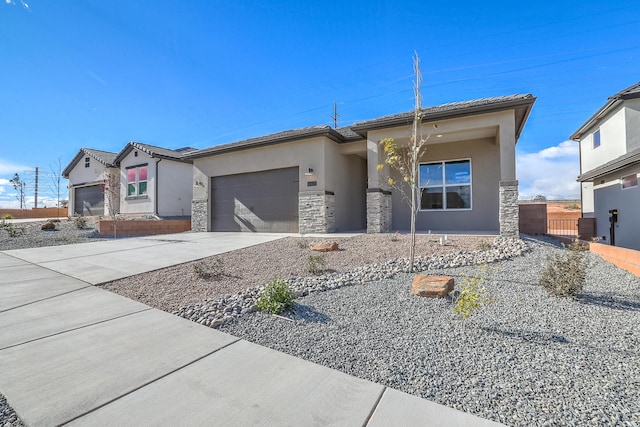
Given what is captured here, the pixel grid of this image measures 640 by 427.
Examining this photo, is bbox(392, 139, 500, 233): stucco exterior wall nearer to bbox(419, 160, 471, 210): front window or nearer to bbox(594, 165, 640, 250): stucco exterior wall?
bbox(419, 160, 471, 210): front window

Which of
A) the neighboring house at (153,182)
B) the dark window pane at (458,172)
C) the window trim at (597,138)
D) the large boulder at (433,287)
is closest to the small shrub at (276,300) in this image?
the large boulder at (433,287)

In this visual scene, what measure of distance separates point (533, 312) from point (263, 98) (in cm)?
1638

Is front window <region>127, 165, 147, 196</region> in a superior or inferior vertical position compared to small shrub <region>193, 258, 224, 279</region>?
superior

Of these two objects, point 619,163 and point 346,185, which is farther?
point 346,185

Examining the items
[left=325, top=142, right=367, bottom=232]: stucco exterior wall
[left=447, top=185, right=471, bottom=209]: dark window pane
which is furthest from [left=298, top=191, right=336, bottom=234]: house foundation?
[left=447, top=185, right=471, bottom=209]: dark window pane

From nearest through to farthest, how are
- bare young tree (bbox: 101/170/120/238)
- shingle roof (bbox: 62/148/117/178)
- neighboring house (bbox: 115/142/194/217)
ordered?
neighboring house (bbox: 115/142/194/217) < bare young tree (bbox: 101/170/120/238) < shingle roof (bbox: 62/148/117/178)

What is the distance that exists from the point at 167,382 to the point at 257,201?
10889 millimetres

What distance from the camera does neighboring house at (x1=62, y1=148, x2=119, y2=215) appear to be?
20.2m

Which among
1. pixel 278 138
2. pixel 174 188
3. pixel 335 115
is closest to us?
pixel 278 138

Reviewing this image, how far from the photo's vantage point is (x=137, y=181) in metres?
18.2

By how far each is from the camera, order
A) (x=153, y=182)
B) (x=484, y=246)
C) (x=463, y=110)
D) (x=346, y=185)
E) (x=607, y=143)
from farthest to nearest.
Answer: (x=153, y=182) < (x=346, y=185) < (x=607, y=143) < (x=463, y=110) < (x=484, y=246)

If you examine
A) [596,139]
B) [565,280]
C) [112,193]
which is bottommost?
[565,280]

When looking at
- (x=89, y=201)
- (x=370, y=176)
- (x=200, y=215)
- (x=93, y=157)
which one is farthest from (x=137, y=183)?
(x=370, y=176)

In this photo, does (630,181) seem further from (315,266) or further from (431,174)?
(315,266)
